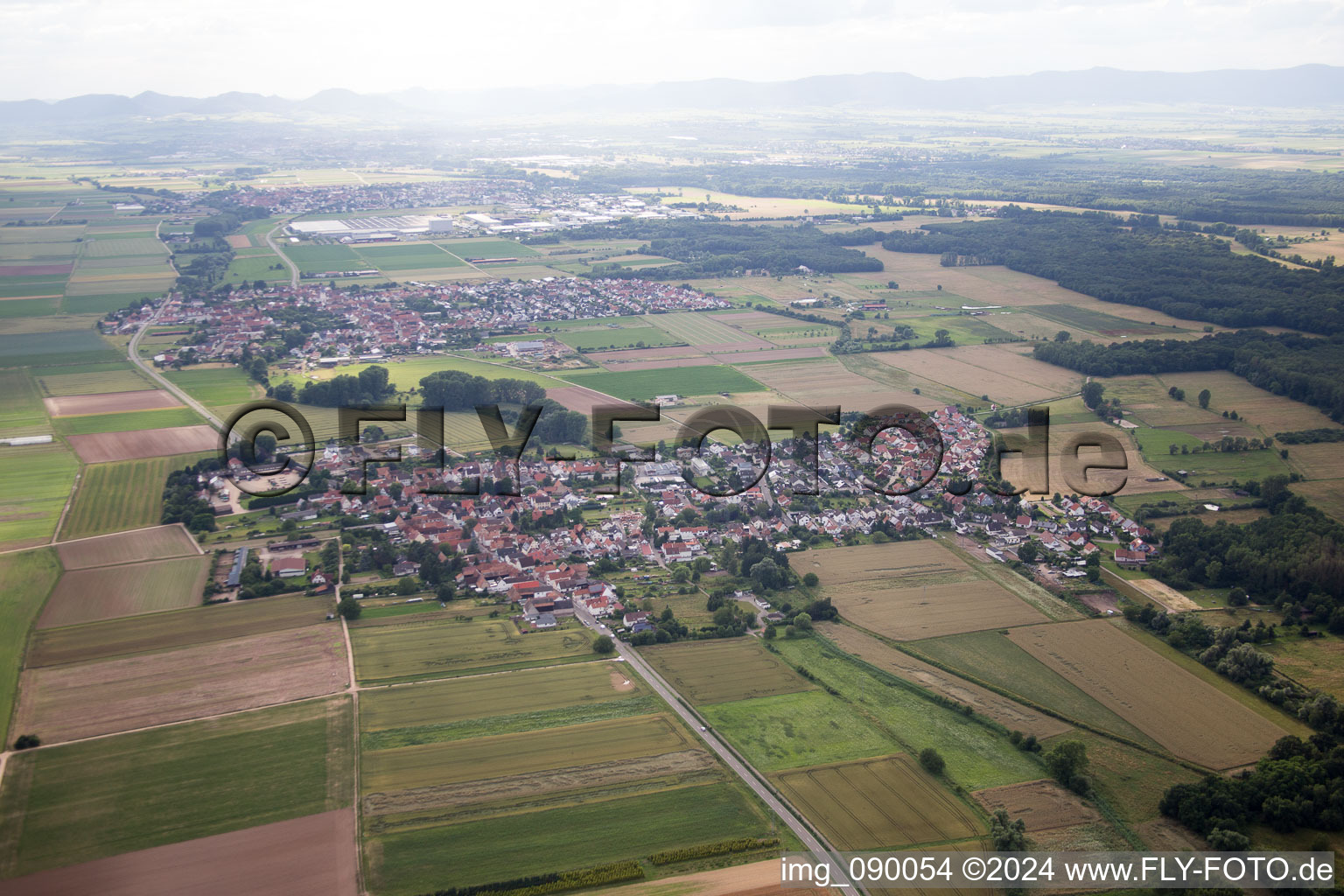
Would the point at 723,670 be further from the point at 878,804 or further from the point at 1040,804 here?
the point at 1040,804

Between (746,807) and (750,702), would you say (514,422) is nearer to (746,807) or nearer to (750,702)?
(750,702)

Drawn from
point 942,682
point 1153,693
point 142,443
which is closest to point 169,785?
point 942,682

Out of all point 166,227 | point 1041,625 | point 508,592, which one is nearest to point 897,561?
point 1041,625

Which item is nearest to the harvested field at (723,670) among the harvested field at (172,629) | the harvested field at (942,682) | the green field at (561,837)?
the harvested field at (942,682)

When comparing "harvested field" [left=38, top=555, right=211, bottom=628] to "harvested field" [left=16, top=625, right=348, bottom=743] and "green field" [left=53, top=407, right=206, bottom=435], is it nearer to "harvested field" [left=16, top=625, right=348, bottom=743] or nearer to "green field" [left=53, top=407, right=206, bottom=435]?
"harvested field" [left=16, top=625, right=348, bottom=743]

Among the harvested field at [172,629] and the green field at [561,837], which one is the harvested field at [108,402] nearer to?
the harvested field at [172,629]

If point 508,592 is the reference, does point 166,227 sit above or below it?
above

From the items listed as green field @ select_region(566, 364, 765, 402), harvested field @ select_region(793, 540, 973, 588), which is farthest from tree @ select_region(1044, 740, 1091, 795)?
green field @ select_region(566, 364, 765, 402)
